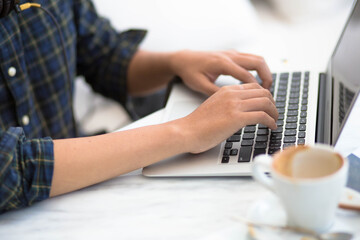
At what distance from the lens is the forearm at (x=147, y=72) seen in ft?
3.51

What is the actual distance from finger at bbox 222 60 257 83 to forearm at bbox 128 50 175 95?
19cm

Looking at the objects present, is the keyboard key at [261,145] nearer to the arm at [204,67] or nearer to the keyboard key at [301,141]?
the keyboard key at [301,141]

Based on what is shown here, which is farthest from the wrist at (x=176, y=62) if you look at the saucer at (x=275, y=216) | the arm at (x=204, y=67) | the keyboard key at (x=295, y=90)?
the saucer at (x=275, y=216)

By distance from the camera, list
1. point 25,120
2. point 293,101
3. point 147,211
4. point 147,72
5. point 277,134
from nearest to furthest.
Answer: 1. point 147,211
2. point 277,134
3. point 293,101
4. point 25,120
5. point 147,72

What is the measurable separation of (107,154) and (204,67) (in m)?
0.30

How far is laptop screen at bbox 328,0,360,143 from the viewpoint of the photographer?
2.27ft

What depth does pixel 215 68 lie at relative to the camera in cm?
90

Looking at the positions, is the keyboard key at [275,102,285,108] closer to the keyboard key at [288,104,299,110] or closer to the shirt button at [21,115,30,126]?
the keyboard key at [288,104,299,110]

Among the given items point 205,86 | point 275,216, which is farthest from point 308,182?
point 205,86

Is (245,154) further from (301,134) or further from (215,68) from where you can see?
(215,68)

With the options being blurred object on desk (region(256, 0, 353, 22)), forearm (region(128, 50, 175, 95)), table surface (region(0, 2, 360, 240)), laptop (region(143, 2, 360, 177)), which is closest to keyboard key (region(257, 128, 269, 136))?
laptop (region(143, 2, 360, 177))

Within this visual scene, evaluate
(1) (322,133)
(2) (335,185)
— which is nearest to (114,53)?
(1) (322,133)

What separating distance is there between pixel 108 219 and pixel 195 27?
31.4 inches

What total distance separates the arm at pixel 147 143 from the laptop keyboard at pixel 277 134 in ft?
0.08
